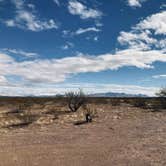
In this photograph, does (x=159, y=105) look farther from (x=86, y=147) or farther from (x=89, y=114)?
(x=86, y=147)

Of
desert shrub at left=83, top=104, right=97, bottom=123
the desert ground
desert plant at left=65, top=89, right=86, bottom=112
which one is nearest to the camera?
the desert ground

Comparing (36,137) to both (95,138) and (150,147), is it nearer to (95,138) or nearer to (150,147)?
(95,138)

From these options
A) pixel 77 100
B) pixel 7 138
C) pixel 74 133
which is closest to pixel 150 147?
pixel 74 133

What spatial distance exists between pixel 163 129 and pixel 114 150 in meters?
8.10

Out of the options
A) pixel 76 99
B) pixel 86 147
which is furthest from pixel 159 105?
pixel 86 147

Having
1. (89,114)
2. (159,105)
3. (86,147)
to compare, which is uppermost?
(159,105)

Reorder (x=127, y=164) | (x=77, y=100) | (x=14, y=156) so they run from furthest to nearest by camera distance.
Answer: (x=77, y=100)
(x=14, y=156)
(x=127, y=164)

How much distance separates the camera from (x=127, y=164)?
12.9 meters

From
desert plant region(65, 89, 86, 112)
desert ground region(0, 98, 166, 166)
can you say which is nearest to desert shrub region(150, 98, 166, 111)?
desert plant region(65, 89, 86, 112)

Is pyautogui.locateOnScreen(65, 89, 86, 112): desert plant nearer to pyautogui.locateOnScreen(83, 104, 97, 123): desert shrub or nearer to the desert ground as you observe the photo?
pyautogui.locateOnScreen(83, 104, 97, 123): desert shrub

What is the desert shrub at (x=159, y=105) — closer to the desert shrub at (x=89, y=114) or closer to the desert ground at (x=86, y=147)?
the desert shrub at (x=89, y=114)

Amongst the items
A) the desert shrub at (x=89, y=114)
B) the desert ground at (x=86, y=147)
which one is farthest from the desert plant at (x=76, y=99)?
the desert ground at (x=86, y=147)

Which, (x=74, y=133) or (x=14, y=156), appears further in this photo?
(x=74, y=133)

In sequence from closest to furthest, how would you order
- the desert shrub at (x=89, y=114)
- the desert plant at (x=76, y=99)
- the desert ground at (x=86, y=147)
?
the desert ground at (x=86, y=147) < the desert shrub at (x=89, y=114) < the desert plant at (x=76, y=99)
